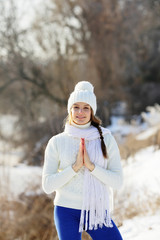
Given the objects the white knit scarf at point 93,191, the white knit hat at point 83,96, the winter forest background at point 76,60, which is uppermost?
the winter forest background at point 76,60

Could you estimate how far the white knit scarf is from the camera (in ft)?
6.52

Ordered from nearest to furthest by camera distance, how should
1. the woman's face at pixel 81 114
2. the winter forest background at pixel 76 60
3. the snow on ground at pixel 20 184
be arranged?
the woman's face at pixel 81 114, the snow on ground at pixel 20 184, the winter forest background at pixel 76 60

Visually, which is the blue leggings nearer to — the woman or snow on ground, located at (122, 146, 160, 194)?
the woman

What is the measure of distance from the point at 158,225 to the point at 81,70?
11.7 meters

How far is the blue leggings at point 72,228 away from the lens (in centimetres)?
194

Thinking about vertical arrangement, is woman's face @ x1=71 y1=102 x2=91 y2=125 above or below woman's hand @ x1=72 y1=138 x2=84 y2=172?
above

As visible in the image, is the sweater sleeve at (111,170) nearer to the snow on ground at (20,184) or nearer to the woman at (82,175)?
the woman at (82,175)

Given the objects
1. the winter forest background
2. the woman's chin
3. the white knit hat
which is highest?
the winter forest background

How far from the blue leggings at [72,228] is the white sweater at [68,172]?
40 millimetres

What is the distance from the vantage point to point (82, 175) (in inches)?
80.7

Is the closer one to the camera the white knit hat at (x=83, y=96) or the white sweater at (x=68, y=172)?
the white sweater at (x=68, y=172)

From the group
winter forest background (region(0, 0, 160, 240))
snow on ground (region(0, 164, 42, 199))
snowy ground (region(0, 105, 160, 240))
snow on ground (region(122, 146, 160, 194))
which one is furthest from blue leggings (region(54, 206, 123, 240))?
winter forest background (region(0, 0, 160, 240))

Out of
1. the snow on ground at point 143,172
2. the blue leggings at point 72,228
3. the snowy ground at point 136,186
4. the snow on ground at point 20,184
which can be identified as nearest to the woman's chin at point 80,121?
the blue leggings at point 72,228

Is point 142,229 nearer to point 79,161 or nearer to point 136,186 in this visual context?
point 79,161
